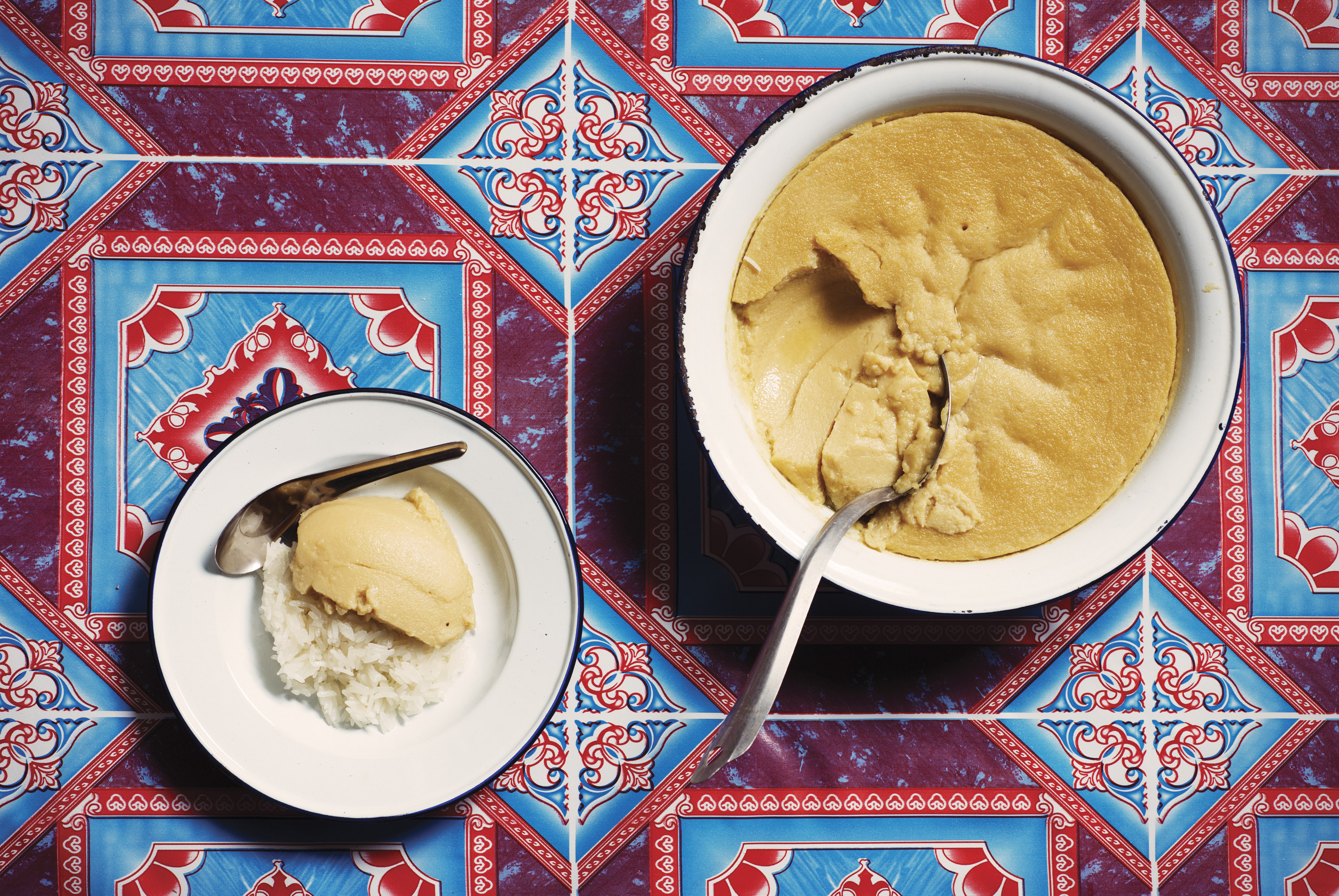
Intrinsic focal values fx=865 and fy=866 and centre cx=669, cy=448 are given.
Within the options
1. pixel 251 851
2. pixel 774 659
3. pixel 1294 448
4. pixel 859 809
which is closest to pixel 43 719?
pixel 251 851

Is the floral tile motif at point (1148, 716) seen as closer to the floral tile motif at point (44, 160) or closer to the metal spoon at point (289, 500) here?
the metal spoon at point (289, 500)

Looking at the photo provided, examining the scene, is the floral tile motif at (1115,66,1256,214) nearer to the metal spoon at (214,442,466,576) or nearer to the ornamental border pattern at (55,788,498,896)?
the metal spoon at (214,442,466,576)

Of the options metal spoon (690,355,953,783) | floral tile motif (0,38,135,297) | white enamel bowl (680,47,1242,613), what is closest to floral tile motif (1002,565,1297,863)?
white enamel bowl (680,47,1242,613)

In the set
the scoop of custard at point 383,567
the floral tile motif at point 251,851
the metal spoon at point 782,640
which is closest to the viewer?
the metal spoon at point 782,640

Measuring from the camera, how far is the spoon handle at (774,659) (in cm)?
110

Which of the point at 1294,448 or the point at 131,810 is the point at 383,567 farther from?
the point at 1294,448

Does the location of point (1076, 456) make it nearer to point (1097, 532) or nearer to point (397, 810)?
point (1097, 532)

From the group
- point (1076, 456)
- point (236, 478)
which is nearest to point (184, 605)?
point (236, 478)

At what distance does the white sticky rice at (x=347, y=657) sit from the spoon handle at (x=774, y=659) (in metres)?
0.44

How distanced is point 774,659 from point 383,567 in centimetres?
57

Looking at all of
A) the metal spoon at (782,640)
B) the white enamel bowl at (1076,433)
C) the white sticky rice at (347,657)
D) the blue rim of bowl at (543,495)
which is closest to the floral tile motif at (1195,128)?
A: the white enamel bowl at (1076,433)

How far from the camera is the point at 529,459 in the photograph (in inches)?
55.5

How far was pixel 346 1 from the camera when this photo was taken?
142 centimetres

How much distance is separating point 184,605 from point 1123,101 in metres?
1.49
